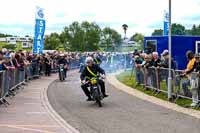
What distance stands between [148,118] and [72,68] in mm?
40296

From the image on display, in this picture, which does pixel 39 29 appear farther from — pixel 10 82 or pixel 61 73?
pixel 10 82

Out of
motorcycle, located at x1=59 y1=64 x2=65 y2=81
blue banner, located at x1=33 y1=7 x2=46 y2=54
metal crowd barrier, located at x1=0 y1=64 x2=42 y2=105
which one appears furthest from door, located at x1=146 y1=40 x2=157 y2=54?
metal crowd barrier, located at x1=0 y1=64 x2=42 y2=105

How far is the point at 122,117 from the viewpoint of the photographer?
14531mm

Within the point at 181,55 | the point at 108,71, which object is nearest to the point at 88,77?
the point at 181,55

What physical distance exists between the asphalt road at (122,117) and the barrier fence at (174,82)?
1.17 m

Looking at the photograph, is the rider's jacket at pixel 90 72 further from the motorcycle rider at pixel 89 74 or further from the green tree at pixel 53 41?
the green tree at pixel 53 41

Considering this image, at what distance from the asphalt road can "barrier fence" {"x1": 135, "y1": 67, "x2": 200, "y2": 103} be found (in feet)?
3.84

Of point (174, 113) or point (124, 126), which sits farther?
point (174, 113)

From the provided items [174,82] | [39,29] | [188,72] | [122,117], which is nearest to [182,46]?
[39,29]

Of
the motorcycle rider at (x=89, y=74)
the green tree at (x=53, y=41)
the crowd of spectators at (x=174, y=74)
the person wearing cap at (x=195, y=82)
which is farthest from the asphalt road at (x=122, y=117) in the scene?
the green tree at (x=53, y=41)

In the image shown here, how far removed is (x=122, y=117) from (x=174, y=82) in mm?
4822

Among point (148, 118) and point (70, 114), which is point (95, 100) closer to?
point (70, 114)

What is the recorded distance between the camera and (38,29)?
34875mm

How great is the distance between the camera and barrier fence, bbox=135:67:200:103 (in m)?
16.7
